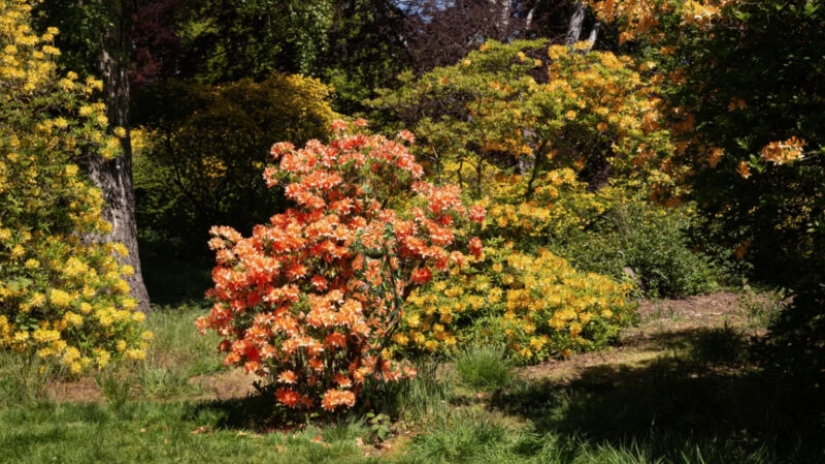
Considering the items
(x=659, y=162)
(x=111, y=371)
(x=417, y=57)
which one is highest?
(x=417, y=57)

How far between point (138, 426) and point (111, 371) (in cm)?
135

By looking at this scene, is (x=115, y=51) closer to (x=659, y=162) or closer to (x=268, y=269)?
(x=268, y=269)

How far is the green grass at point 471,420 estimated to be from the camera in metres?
4.00

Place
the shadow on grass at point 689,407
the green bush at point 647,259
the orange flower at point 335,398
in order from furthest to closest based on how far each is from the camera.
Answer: the green bush at point 647,259, the orange flower at point 335,398, the shadow on grass at point 689,407

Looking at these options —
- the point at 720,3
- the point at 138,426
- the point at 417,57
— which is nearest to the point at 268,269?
the point at 138,426

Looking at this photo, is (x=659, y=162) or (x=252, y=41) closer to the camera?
(x=659, y=162)

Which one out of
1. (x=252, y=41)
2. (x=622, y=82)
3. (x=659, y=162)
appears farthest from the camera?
(x=252, y=41)

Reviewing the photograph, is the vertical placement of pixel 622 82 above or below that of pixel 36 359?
above

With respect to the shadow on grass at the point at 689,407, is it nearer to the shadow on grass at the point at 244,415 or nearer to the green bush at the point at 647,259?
the shadow on grass at the point at 244,415

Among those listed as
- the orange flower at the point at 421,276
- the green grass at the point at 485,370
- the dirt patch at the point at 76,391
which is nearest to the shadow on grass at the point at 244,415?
the dirt patch at the point at 76,391

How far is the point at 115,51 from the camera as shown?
26.2 ft

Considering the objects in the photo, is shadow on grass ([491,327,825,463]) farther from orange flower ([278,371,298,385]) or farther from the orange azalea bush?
orange flower ([278,371,298,385])

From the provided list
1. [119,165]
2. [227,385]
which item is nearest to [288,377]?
[227,385]

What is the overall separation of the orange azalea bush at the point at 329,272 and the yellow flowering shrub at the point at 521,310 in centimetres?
122
